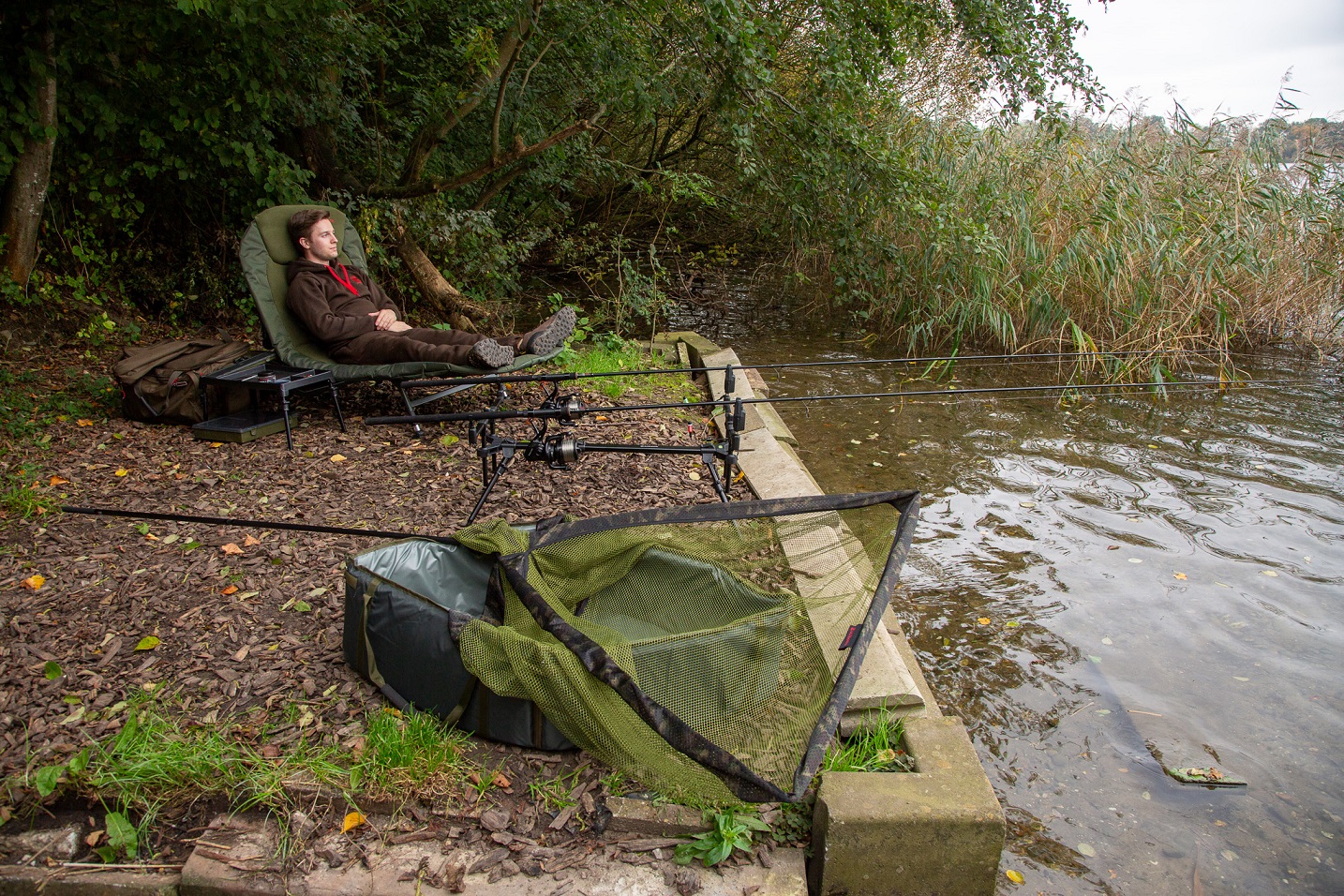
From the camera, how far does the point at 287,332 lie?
4863 mm

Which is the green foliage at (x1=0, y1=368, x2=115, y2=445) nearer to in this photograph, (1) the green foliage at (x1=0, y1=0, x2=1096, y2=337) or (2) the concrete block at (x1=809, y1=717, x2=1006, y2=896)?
(1) the green foliage at (x1=0, y1=0, x2=1096, y2=337)

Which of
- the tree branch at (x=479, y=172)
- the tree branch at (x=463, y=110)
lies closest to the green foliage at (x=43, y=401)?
the tree branch at (x=479, y=172)

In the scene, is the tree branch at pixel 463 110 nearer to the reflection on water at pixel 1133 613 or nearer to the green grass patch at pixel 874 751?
the reflection on water at pixel 1133 613

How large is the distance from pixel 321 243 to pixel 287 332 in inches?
21.9

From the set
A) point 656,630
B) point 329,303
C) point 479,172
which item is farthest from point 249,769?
point 479,172

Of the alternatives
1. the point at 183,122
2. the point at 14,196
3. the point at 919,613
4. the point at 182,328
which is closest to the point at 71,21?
the point at 183,122

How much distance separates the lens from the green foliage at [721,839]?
1.99 meters

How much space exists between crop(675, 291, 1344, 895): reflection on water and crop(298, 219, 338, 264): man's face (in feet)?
10.0

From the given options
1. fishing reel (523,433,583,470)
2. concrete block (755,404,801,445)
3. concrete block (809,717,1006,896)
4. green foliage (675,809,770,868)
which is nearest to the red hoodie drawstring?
fishing reel (523,433,583,470)

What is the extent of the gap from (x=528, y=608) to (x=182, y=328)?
19.9 ft

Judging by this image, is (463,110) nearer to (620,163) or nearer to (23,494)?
(620,163)

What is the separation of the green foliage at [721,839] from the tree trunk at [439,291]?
5.63m

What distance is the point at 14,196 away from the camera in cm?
566

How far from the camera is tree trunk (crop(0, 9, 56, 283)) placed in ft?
17.6
